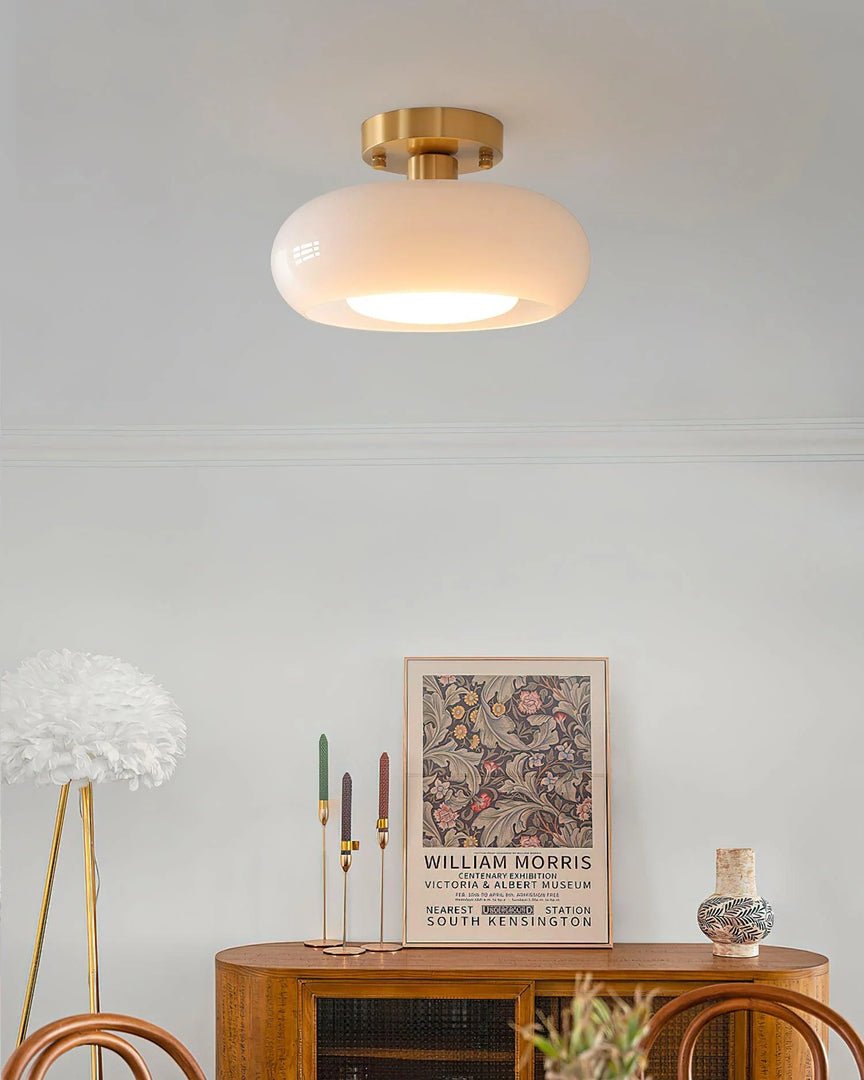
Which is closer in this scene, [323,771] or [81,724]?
[81,724]

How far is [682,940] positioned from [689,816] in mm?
347

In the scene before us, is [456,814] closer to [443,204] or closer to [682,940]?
[682,940]

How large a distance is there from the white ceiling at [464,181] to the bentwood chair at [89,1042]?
1533 millimetres

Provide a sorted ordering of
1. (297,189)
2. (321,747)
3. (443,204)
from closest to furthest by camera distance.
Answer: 1. (443,204)
2. (297,189)
3. (321,747)

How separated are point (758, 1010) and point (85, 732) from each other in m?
1.68

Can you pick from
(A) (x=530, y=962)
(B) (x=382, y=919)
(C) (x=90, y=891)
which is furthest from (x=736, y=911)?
(C) (x=90, y=891)

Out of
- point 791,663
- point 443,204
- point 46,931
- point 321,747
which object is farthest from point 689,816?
point 443,204

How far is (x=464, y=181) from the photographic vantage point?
1.75 meters

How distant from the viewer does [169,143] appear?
2.13 meters

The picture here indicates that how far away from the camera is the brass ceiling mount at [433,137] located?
1932 mm

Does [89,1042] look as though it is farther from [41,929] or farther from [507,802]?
[507,802]

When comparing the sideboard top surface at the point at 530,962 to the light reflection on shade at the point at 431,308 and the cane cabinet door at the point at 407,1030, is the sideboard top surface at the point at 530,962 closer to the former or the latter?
the cane cabinet door at the point at 407,1030

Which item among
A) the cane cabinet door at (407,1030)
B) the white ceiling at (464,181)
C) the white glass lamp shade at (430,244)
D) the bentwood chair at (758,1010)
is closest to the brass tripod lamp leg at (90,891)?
the cane cabinet door at (407,1030)

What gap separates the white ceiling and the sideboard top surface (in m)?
1.51
